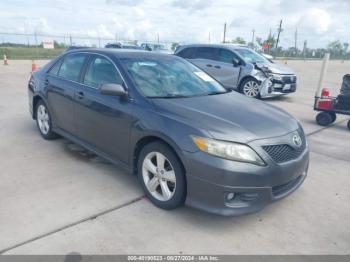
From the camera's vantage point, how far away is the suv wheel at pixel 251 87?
9527 mm

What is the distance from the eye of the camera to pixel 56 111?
15.1ft

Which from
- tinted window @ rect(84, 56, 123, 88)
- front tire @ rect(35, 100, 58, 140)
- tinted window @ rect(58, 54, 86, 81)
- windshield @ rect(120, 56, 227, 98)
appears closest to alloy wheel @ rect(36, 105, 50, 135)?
front tire @ rect(35, 100, 58, 140)

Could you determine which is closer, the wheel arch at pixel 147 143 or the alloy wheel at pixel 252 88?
the wheel arch at pixel 147 143

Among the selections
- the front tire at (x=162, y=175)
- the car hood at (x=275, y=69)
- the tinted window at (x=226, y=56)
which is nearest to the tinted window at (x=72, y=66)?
the front tire at (x=162, y=175)

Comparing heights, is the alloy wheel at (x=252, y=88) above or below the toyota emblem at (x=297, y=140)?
below

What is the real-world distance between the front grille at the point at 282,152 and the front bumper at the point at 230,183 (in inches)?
2.3

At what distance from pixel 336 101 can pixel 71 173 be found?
19.0 feet

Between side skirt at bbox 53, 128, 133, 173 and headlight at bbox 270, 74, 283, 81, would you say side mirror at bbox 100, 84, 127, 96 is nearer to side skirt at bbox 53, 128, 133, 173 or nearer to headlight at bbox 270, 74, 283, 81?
side skirt at bbox 53, 128, 133, 173

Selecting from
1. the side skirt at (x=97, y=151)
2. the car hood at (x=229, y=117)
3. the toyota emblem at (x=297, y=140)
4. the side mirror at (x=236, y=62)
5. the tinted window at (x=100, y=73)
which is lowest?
the side skirt at (x=97, y=151)

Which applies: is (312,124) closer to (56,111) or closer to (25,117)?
(56,111)

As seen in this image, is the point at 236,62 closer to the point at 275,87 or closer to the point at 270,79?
the point at 270,79

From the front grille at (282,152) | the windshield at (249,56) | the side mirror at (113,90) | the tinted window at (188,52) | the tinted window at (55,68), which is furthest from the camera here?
the tinted window at (188,52)

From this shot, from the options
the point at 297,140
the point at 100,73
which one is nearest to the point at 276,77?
the point at 297,140

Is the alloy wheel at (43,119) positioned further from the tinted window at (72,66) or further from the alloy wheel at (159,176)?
the alloy wheel at (159,176)
